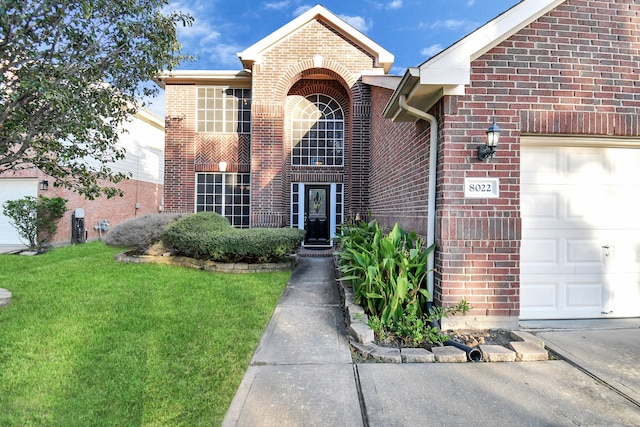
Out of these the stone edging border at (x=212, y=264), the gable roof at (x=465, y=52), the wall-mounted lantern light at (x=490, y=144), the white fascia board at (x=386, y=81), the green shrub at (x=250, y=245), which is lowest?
the stone edging border at (x=212, y=264)

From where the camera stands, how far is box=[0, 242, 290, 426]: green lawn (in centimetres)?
235

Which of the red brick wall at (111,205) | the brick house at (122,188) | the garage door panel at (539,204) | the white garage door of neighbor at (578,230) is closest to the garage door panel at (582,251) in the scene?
the white garage door of neighbor at (578,230)

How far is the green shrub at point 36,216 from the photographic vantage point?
10266 millimetres

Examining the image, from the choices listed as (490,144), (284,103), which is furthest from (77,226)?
(490,144)

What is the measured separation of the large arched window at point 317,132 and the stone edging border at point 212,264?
4.15 m

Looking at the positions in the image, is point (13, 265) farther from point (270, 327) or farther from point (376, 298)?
point (376, 298)

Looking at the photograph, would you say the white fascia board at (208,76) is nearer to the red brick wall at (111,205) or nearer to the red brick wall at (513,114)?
the red brick wall at (111,205)

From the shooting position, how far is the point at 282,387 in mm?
2660

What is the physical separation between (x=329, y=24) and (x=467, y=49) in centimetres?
736

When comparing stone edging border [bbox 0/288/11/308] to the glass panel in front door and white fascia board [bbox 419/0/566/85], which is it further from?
the glass panel in front door

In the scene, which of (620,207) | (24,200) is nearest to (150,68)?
(620,207)

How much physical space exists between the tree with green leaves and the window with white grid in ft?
17.6

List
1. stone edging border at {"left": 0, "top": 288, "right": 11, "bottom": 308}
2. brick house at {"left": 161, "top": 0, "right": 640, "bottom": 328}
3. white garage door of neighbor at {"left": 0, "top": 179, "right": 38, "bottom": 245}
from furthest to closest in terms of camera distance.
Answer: white garage door of neighbor at {"left": 0, "top": 179, "right": 38, "bottom": 245} < stone edging border at {"left": 0, "top": 288, "right": 11, "bottom": 308} < brick house at {"left": 161, "top": 0, "right": 640, "bottom": 328}

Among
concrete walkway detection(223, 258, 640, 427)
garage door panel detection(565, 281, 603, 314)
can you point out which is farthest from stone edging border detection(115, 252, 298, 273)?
garage door panel detection(565, 281, 603, 314)
